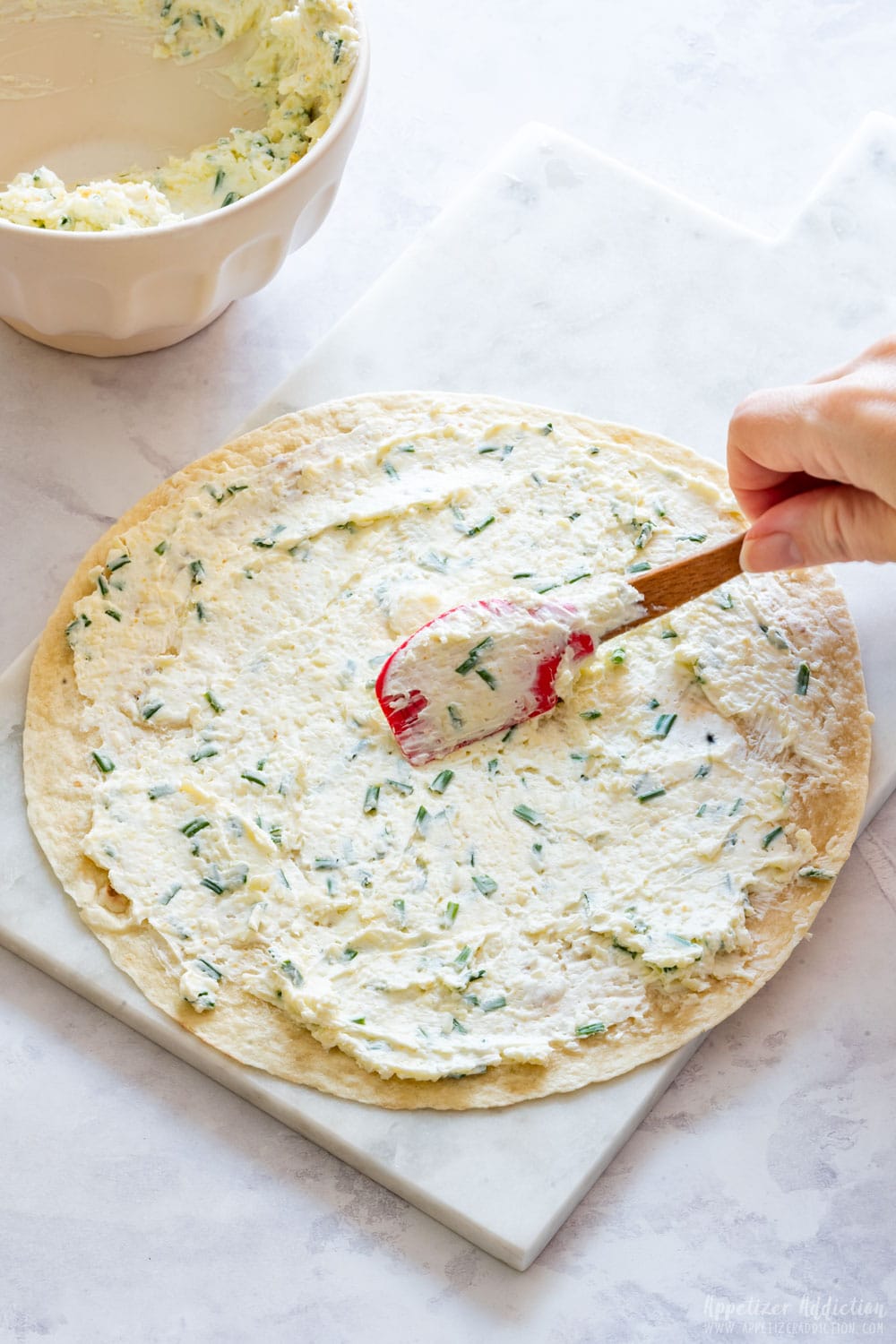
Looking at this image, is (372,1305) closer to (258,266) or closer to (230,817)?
(230,817)

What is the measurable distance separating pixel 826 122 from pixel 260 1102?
2466mm

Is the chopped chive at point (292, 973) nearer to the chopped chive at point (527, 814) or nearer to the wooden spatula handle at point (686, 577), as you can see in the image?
the chopped chive at point (527, 814)

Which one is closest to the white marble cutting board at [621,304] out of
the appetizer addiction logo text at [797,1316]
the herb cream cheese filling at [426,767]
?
the herb cream cheese filling at [426,767]

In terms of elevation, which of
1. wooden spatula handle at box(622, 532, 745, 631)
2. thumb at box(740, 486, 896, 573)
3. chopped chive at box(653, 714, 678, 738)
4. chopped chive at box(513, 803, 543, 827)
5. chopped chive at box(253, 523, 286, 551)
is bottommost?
chopped chive at box(513, 803, 543, 827)

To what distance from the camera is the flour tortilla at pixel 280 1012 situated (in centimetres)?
200

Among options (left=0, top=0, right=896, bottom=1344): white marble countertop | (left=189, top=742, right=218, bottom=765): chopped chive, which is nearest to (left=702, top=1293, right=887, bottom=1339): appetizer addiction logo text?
(left=0, top=0, right=896, bottom=1344): white marble countertop

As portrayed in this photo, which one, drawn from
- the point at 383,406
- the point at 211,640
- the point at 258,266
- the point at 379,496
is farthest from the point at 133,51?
the point at 211,640

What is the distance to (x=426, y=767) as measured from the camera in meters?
2.20

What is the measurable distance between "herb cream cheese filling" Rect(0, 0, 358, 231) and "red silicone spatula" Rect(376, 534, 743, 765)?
32.9 inches

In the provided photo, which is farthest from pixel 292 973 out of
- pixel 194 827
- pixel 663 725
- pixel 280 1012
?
pixel 663 725

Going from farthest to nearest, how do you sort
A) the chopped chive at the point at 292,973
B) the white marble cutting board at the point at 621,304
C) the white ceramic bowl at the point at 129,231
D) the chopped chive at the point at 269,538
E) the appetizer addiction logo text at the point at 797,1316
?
the white marble cutting board at the point at 621,304 → the chopped chive at the point at 269,538 → the white ceramic bowl at the point at 129,231 → the chopped chive at the point at 292,973 → the appetizer addiction logo text at the point at 797,1316

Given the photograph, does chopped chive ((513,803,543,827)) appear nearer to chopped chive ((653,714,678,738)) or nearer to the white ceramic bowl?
chopped chive ((653,714,678,738))

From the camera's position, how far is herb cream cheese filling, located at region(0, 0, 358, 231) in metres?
2.30

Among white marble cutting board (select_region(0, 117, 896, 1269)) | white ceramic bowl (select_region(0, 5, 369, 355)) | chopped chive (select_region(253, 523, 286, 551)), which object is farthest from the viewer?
white marble cutting board (select_region(0, 117, 896, 1269))
